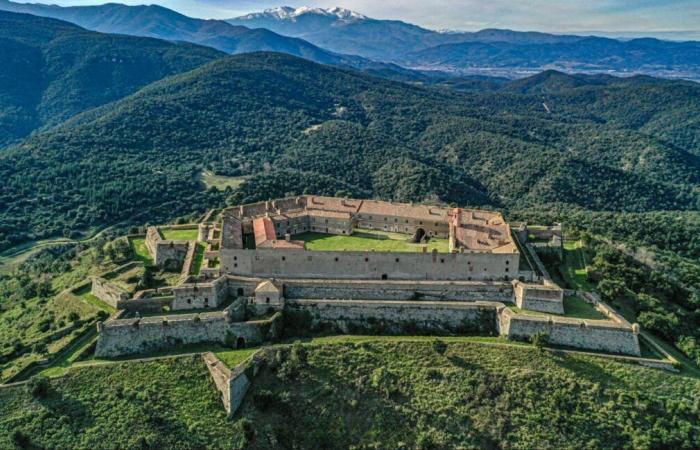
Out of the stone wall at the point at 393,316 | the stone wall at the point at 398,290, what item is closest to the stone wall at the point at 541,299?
the stone wall at the point at 398,290

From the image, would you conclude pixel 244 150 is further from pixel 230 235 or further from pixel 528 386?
pixel 528 386

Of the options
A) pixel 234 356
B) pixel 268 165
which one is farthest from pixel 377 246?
pixel 268 165

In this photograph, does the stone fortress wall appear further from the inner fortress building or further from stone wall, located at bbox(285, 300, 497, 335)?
stone wall, located at bbox(285, 300, 497, 335)

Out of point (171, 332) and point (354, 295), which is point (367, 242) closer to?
point (354, 295)

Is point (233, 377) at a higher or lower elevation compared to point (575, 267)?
lower

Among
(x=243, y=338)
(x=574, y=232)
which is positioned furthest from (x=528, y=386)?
(x=574, y=232)

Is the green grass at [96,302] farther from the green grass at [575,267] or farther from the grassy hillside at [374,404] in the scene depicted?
the green grass at [575,267]

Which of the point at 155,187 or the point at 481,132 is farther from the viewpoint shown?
the point at 481,132
